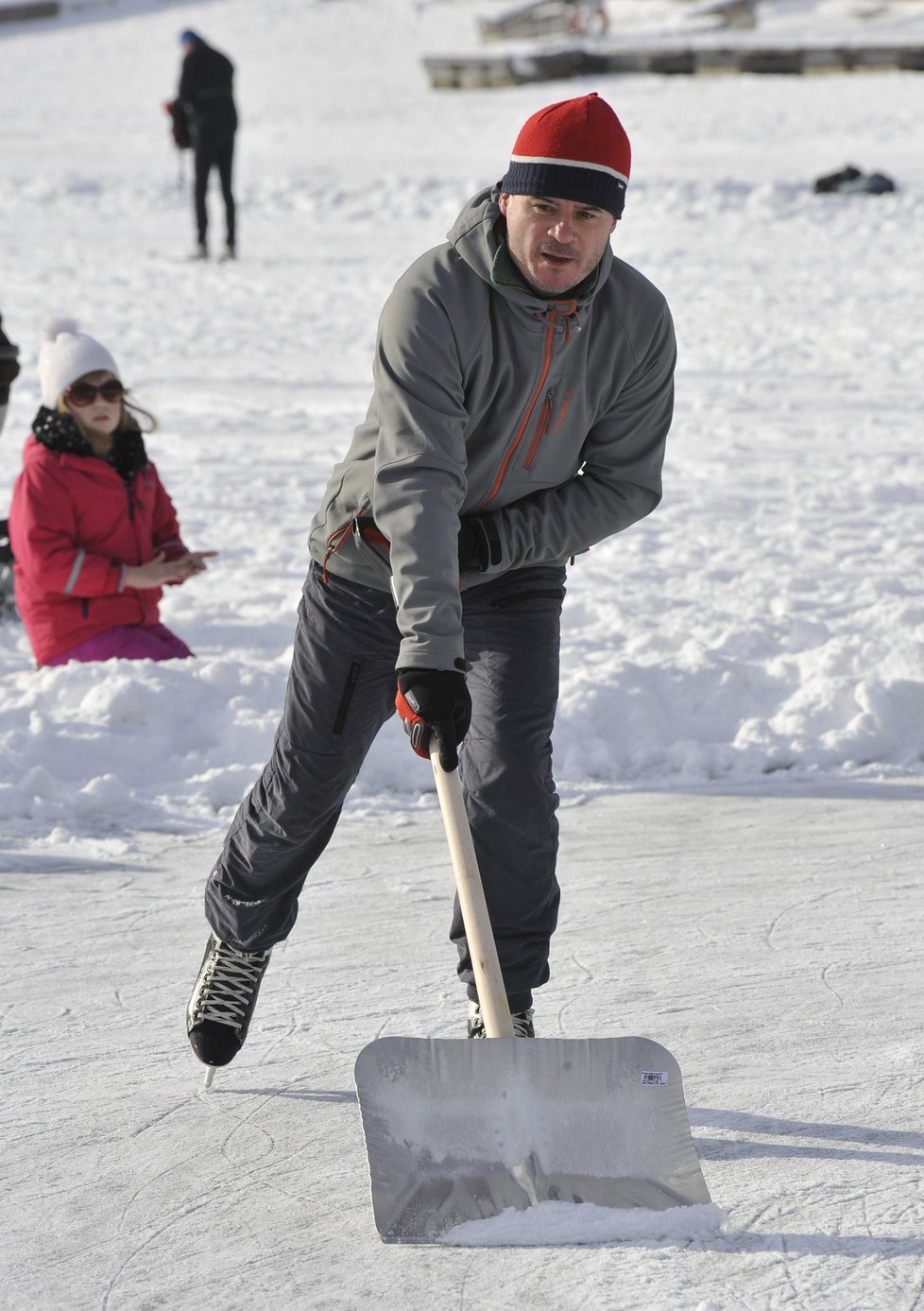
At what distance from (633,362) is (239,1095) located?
57.0 inches

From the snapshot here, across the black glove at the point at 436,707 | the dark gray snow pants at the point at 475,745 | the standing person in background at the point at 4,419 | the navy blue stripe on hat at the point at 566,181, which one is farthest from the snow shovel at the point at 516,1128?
the standing person in background at the point at 4,419

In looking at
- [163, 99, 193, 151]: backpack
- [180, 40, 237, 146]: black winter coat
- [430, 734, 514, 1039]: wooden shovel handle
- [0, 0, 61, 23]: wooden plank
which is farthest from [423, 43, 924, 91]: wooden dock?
[430, 734, 514, 1039]: wooden shovel handle

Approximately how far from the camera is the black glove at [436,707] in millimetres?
2537

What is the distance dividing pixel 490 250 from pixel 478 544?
0.47 metres

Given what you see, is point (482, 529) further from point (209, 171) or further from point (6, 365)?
point (209, 171)

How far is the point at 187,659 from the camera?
16.3 feet

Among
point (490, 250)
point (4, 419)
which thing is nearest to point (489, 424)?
point (490, 250)

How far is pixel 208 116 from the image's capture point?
44.2 feet

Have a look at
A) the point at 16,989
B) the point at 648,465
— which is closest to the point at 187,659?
the point at 16,989

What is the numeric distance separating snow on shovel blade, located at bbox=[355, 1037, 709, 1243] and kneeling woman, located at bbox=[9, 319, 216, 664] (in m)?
2.56

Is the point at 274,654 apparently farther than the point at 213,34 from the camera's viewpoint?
No

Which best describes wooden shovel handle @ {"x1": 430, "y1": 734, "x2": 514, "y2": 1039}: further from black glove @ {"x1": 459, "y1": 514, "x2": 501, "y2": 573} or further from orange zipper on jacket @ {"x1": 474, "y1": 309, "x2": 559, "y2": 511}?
orange zipper on jacket @ {"x1": 474, "y1": 309, "x2": 559, "y2": 511}

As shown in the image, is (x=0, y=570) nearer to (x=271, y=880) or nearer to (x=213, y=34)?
(x=271, y=880)

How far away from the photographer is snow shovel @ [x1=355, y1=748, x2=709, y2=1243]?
2.45m
